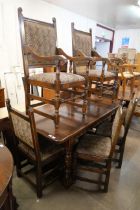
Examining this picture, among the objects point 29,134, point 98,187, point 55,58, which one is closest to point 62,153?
point 29,134

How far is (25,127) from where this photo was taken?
1300 millimetres

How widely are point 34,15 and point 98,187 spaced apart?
3567 mm

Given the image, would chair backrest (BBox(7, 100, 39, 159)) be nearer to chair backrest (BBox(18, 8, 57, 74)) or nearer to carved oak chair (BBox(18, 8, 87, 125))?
carved oak chair (BBox(18, 8, 87, 125))

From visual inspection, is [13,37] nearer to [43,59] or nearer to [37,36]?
[37,36]

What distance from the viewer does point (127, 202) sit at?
1515 mm

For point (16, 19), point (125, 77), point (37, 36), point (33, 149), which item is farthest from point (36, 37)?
point (125, 77)

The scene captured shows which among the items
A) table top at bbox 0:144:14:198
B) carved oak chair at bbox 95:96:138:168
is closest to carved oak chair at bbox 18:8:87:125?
Result: carved oak chair at bbox 95:96:138:168

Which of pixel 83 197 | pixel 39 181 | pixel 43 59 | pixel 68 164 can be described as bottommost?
pixel 83 197

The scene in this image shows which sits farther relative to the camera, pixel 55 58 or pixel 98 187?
pixel 98 187

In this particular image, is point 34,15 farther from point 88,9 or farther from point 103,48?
point 103,48

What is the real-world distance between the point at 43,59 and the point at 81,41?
1076mm

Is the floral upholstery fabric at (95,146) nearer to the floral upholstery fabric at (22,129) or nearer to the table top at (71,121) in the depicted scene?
the table top at (71,121)

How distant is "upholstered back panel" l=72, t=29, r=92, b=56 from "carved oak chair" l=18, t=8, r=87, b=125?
0.40m

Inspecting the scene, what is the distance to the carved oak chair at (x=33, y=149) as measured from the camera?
1.27m
